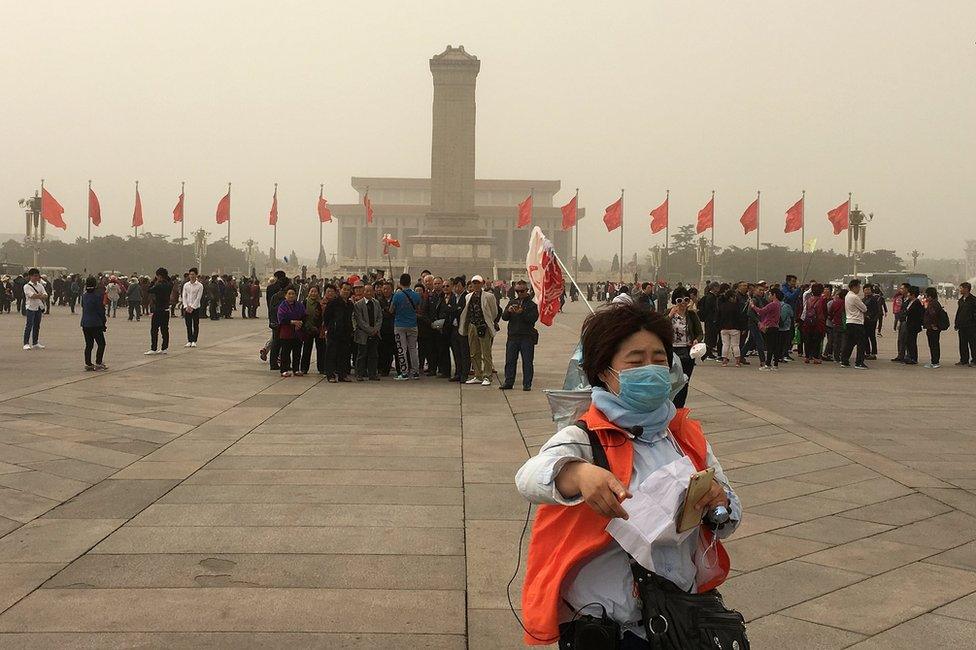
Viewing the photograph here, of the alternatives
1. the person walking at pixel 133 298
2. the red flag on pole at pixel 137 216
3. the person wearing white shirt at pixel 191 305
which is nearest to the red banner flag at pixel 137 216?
the red flag on pole at pixel 137 216

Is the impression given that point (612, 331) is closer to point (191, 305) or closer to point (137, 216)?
point (191, 305)

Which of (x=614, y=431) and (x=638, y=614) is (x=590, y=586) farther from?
(x=614, y=431)

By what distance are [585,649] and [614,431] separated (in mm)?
516

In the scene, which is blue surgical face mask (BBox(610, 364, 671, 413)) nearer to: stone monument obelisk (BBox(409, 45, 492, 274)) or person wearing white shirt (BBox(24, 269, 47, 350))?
person wearing white shirt (BBox(24, 269, 47, 350))

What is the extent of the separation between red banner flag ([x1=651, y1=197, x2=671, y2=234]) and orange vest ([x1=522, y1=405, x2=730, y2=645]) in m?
46.8

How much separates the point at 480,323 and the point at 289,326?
2904 millimetres

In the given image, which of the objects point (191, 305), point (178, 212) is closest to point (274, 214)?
point (178, 212)

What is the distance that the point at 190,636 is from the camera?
4270mm

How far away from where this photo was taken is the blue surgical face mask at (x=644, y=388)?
2449 mm

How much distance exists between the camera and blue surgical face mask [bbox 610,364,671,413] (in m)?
2.45

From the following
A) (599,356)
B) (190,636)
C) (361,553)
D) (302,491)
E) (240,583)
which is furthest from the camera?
(302,491)

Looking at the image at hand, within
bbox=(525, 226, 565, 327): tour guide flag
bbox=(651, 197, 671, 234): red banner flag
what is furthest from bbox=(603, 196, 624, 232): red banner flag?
bbox=(525, 226, 565, 327): tour guide flag

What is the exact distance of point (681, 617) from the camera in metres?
2.36

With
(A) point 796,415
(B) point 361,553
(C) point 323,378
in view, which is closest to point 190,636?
(B) point 361,553
